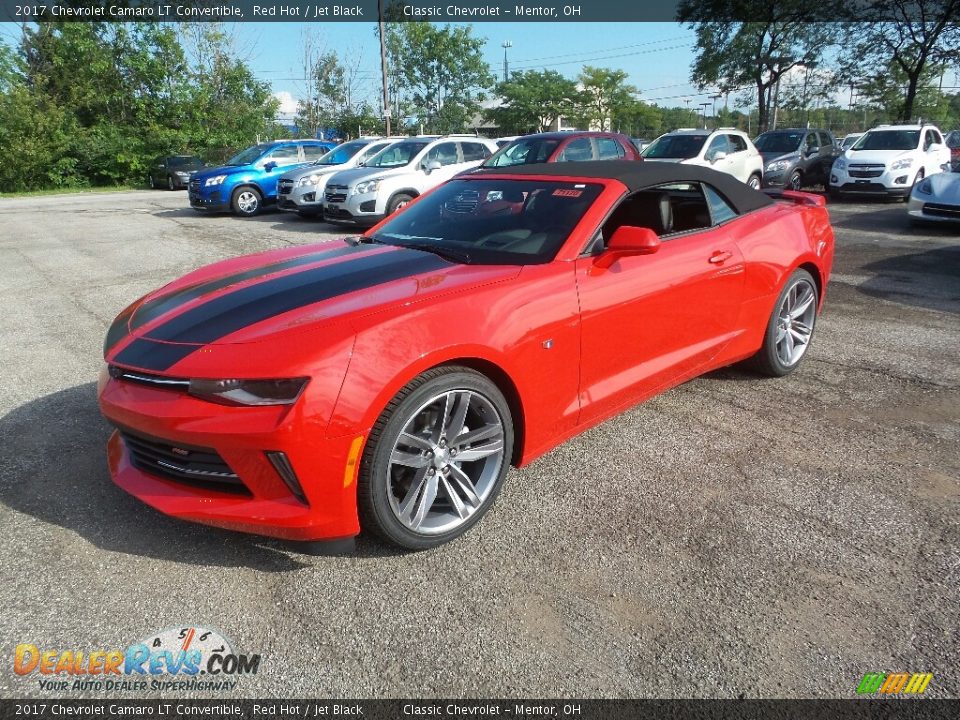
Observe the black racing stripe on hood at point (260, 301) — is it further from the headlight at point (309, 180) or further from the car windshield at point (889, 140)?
the car windshield at point (889, 140)

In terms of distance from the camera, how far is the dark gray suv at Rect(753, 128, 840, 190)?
16.5 metres

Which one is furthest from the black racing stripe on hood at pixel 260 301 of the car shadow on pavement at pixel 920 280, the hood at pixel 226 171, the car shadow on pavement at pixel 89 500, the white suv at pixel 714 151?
the hood at pixel 226 171

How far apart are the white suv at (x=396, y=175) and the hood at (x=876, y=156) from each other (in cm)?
826

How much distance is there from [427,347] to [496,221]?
1.28m

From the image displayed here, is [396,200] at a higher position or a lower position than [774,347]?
higher

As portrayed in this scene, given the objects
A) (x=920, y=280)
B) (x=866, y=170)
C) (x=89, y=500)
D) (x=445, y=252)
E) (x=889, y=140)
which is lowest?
(x=89, y=500)

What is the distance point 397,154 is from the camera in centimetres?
1355

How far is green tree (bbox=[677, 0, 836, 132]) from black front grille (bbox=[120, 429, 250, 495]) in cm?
3210

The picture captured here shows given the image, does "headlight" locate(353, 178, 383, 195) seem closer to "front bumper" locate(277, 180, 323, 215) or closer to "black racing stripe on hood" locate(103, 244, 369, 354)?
"front bumper" locate(277, 180, 323, 215)

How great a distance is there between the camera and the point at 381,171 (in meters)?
12.6

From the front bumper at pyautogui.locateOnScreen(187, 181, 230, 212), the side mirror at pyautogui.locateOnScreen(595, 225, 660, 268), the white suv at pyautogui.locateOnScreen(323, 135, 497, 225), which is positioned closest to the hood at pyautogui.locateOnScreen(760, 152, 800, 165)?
the white suv at pyautogui.locateOnScreen(323, 135, 497, 225)

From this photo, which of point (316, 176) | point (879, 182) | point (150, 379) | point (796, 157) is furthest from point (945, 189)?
point (150, 379)

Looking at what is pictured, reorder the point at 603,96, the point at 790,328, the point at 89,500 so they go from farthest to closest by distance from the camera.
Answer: the point at 603,96 < the point at 790,328 < the point at 89,500

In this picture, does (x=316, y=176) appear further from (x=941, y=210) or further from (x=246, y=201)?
(x=941, y=210)
